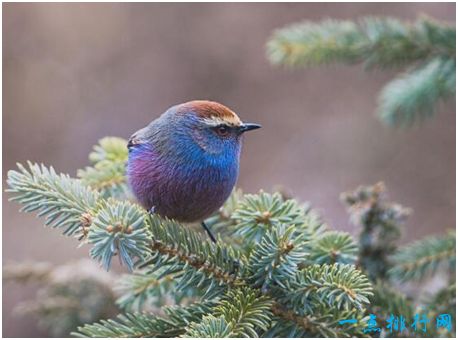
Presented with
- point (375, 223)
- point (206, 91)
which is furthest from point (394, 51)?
point (206, 91)

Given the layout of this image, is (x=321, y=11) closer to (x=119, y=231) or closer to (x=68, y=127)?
(x=68, y=127)

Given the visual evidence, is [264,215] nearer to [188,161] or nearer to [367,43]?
[188,161]

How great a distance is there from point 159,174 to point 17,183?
50 cm

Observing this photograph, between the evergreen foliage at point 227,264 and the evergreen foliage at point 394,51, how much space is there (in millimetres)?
1004

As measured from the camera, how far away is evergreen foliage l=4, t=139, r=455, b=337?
1454mm

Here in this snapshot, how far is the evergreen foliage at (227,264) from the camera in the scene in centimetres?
145

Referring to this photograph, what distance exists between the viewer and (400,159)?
19.5 ft

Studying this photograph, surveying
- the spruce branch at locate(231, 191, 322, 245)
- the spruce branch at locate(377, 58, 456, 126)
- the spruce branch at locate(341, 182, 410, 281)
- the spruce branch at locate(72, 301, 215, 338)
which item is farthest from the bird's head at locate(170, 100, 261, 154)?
the spruce branch at locate(377, 58, 456, 126)

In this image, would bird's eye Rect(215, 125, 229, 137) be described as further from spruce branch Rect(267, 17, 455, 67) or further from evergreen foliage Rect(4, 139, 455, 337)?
spruce branch Rect(267, 17, 455, 67)

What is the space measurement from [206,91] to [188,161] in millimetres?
4721

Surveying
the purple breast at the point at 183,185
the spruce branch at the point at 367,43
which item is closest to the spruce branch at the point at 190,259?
the purple breast at the point at 183,185

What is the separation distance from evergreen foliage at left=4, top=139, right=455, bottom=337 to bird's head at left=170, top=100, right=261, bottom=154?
29 cm

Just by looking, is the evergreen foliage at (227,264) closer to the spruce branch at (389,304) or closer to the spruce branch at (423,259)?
the spruce branch at (389,304)

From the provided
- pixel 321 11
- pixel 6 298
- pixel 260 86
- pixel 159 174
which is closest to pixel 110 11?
pixel 260 86
